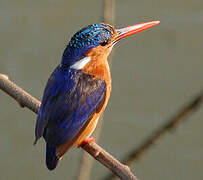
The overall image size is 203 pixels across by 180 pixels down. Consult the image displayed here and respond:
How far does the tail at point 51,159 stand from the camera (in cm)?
270

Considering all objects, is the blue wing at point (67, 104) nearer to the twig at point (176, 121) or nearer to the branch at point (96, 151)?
the branch at point (96, 151)

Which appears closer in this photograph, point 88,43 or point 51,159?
point 51,159

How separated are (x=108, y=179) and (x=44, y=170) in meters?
3.22

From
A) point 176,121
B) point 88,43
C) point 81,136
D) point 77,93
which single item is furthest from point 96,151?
point 88,43

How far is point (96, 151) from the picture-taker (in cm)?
268

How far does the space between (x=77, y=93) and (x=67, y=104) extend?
0.11 m

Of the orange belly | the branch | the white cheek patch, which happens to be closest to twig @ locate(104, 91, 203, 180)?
the branch

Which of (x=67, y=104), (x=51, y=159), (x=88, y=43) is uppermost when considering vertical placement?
(x=88, y=43)

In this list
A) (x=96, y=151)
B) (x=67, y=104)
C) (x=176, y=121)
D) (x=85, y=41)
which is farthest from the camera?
(x=85, y=41)

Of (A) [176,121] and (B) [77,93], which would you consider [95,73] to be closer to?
(B) [77,93]

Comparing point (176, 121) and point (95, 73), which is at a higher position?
point (176, 121)

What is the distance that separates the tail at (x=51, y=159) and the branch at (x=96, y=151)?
6.6 inches

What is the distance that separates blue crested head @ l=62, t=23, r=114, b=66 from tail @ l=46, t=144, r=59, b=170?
554 mm

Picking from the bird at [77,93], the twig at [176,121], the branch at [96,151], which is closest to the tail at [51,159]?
the bird at [77,93]
